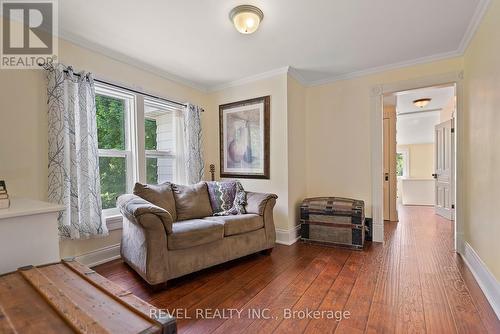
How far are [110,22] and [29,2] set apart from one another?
588 mm

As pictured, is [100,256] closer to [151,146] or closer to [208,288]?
[208,288]

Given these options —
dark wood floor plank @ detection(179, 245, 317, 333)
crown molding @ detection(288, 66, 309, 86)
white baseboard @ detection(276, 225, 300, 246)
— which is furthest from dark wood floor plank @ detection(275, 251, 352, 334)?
crown molding @ detection(288, 66, 309, 86)

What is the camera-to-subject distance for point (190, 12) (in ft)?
7.11

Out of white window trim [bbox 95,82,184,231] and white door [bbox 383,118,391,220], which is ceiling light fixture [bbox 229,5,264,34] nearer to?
white window trim [bbox 95,82,184,231]

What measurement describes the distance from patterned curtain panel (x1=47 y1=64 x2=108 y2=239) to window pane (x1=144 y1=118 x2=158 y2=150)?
841 mm

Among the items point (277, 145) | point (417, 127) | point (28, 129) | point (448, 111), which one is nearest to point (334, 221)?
point (277, 145)

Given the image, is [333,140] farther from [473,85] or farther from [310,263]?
[310,263]

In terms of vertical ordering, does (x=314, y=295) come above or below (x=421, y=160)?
below

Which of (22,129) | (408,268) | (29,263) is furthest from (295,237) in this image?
(22,129)

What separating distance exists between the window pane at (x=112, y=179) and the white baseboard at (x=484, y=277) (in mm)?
3656

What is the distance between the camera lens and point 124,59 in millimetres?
2992

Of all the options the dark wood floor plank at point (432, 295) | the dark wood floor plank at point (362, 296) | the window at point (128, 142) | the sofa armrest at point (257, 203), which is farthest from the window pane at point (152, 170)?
the dark wood floor plank at point (432, 295)

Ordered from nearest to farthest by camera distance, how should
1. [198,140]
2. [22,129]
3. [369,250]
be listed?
1. [22,129]
2. [369,250]
3. [198,140]

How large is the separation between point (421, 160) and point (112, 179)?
9.28m
